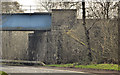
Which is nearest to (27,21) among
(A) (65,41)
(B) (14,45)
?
(A) (65,41)

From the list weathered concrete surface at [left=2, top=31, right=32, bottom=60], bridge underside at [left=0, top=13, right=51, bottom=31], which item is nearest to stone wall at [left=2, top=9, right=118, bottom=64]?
bridge underside at [left=0, top=13, right=51, bottom=31]

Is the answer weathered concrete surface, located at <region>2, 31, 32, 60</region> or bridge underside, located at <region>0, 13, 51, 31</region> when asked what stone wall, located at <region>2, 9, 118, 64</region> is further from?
weathered concrete surface, located at <region>2, 31, 32, 60</region>

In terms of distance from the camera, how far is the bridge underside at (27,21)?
23.1 m

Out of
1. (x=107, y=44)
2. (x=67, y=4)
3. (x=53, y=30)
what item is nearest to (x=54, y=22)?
(x=53, y=30)

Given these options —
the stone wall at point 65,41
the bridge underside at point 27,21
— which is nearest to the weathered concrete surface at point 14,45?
the stone wall at point 65,41

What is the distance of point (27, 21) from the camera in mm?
23234

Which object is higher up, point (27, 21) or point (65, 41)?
point (27, 21)

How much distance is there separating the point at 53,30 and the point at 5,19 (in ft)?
19.3

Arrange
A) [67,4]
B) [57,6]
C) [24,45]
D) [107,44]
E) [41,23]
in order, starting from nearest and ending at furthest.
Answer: [107,44] → [41,23] → [67,4] → [57,6] → [24,45]

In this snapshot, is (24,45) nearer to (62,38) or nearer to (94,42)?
(62,38)

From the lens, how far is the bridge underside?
23.1 meters

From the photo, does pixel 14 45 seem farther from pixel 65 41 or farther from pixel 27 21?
pixel 27 21

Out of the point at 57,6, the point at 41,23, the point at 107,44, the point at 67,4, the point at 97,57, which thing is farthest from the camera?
the point at 57,6

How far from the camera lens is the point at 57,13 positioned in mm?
25359
